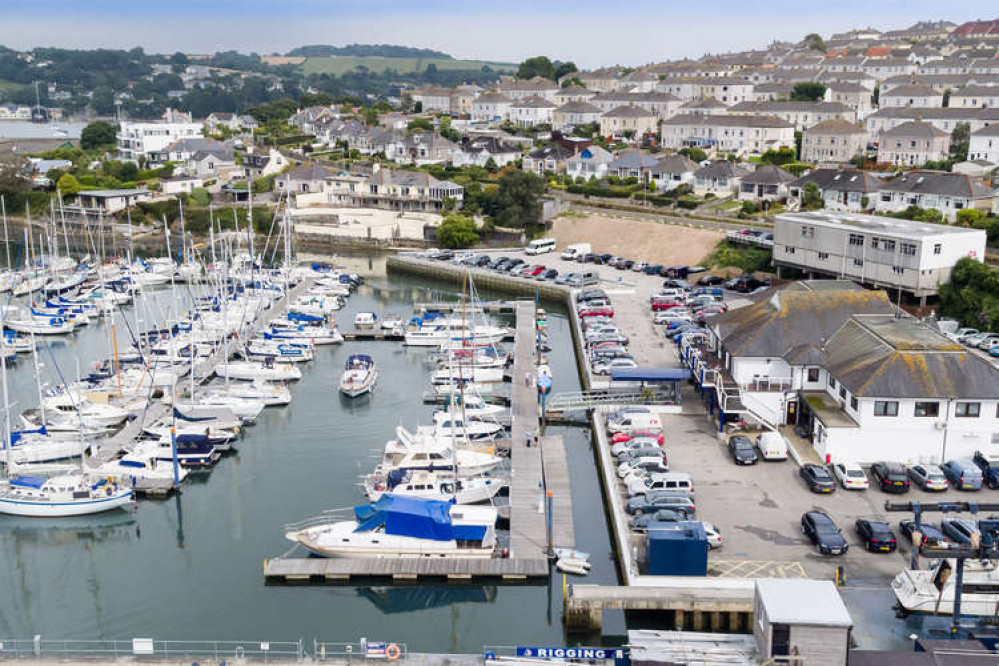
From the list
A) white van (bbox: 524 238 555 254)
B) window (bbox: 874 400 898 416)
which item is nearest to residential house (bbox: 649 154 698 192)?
white van (bbox: 524 238 555 254)

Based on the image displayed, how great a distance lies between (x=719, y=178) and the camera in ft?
217

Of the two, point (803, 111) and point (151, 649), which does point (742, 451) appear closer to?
point (151, 649)

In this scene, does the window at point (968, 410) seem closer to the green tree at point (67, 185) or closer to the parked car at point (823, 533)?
the parked car at point (823, 533)

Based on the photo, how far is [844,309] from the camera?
32125 millimetres

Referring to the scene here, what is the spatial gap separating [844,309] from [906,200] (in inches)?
997

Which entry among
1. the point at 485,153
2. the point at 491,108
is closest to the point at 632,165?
the point at 485,153

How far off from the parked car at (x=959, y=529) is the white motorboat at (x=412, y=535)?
1082cm

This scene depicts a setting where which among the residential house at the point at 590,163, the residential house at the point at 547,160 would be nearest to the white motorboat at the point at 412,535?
the residential house at the point at 590,163

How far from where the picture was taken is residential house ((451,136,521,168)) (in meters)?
83.1

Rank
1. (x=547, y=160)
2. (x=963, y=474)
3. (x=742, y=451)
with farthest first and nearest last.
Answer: (x=547, y=160) < (x=742, y=451) < (x=963, y=474)

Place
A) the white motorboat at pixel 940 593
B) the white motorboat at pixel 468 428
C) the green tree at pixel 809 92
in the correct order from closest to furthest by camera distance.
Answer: the white motorboat at pixel 940 593 < the white motorboat at pixel 468 428 < the green tree at pixel 809 92

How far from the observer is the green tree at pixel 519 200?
6594 centimetres

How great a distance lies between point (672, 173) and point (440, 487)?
4847 centimetres

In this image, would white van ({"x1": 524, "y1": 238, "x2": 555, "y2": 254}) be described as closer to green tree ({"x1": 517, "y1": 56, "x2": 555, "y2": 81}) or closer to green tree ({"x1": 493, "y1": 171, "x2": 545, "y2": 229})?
green tree ({"x1": 493, "y1": 171, "x2": 545, "y2": 229})
